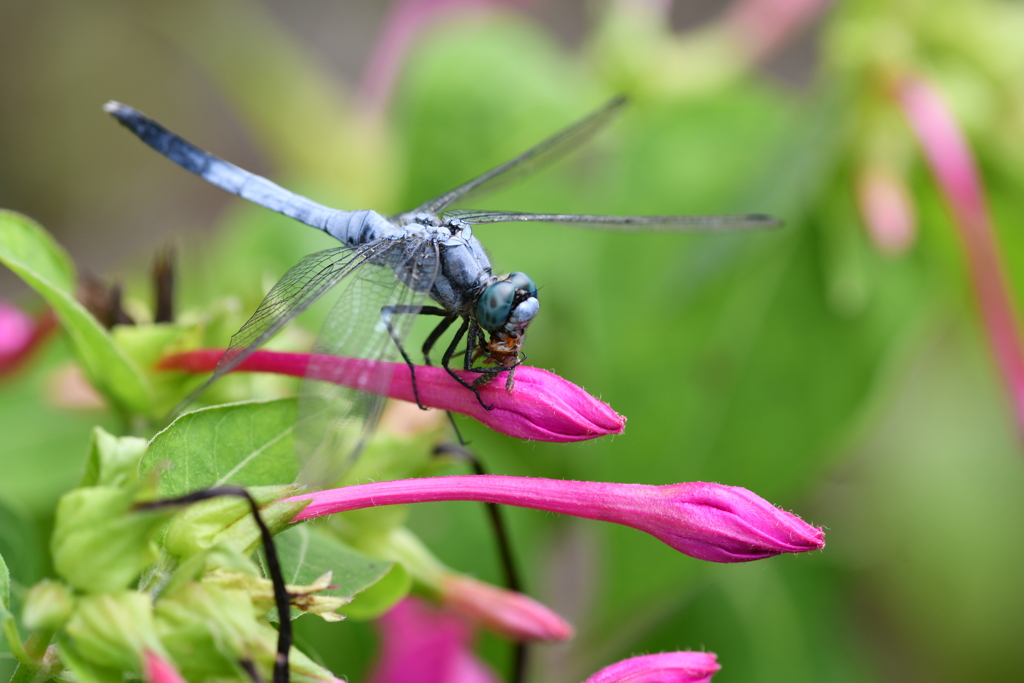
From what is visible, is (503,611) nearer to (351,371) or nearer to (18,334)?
(351,371)

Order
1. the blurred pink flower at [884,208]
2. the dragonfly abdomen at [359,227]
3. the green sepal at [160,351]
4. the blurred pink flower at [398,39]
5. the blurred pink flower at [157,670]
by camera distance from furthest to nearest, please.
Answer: the blurred pink flower at [398,39], the blurred pink flower at [884,208], the dragonfly abdomen at [359,227], the green sepal at [160,351], the blurred pink flower at [157,670]

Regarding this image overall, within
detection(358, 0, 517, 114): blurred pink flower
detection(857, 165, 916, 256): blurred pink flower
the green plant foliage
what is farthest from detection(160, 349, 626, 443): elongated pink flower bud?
detection(358, 0, 517, 114): blurred pink flower

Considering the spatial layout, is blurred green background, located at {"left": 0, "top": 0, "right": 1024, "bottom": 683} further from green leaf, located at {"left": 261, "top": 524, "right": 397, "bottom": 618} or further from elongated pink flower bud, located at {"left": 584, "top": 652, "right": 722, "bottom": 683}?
elongated pink flower bud, located at {"left": 584, "top": 652, "right": 722, "bottom": 683}

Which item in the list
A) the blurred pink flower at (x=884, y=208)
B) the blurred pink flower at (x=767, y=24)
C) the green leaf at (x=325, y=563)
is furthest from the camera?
the blurred pink flower at (x=767, y=24)

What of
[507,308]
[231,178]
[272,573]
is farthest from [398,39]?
[272,573]

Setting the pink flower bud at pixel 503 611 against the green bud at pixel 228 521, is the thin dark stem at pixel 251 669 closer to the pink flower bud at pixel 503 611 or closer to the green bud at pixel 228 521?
the green bud at pixel 228 521

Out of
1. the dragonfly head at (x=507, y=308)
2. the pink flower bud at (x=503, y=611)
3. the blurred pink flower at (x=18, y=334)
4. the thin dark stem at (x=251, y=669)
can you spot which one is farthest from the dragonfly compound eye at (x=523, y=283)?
the blurred pink flower at (x=18, y=334)
